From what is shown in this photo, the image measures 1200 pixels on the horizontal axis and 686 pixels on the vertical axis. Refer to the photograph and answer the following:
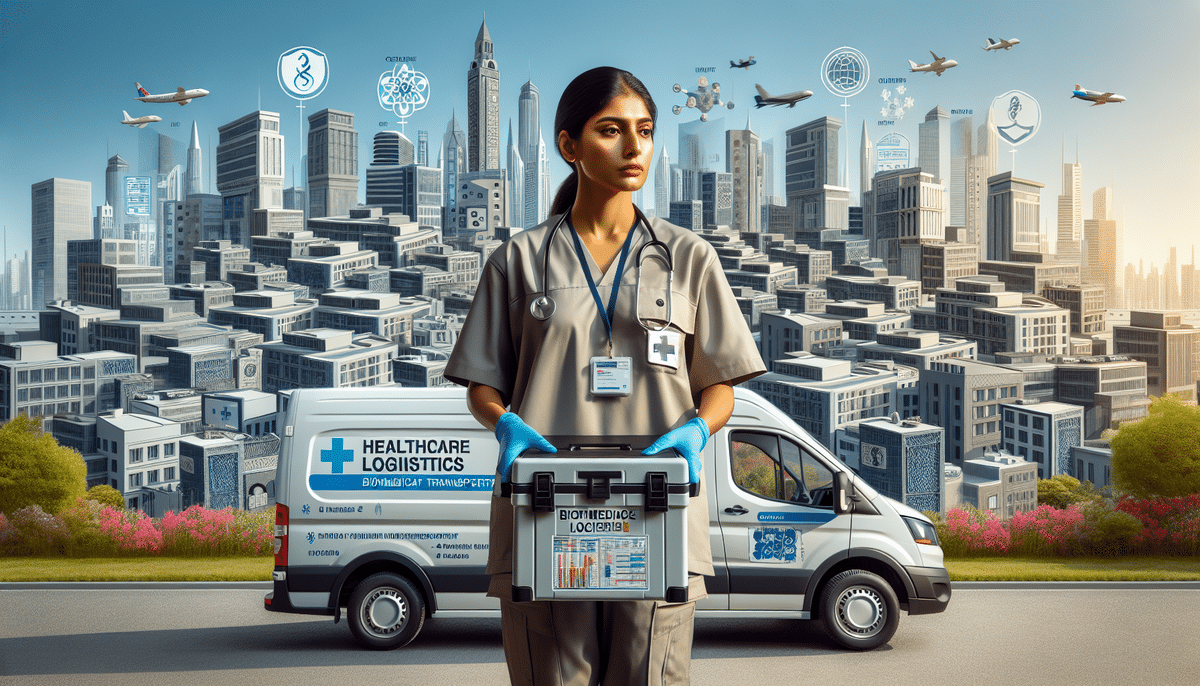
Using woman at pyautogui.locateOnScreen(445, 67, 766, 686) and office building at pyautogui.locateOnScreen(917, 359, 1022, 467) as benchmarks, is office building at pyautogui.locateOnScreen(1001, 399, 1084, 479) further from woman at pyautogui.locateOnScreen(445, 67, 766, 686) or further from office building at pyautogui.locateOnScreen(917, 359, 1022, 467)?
woman at pyautogui.locateOnScreen(445, 67, 766, 686)

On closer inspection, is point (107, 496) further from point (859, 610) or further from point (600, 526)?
point (600, 526)

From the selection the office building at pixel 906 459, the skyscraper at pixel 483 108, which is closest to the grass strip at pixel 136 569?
the skyscraper at pixel 483 108

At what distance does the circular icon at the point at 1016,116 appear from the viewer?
346 inches

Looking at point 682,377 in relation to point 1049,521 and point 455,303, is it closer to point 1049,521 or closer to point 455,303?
point 1049,521

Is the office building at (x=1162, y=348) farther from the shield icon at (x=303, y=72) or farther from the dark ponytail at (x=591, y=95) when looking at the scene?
the dark ponytail at (x=591, y=95)

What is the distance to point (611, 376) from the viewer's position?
1700 millimetres

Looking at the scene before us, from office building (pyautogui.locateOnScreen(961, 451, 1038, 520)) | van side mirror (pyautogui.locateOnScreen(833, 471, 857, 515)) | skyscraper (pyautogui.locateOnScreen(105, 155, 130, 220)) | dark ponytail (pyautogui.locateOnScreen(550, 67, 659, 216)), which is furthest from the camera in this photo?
skyscraper (pyautogui.locateOnScreen(105, 155, 130, 220))

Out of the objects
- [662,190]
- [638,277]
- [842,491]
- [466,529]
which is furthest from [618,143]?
[662,190]

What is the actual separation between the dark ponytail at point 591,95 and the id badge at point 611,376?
44 cm

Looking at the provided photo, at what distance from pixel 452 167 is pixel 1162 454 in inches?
267

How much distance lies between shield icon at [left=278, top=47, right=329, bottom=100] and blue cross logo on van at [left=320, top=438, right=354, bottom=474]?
16.3ft

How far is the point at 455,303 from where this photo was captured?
374 inches

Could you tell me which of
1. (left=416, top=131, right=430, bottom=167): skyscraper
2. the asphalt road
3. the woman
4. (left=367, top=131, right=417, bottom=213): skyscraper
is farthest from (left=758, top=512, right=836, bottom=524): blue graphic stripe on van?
(left=367, top=131, right=417, bottom=213): skyscraper

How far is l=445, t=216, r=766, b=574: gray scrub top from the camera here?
1.72m
